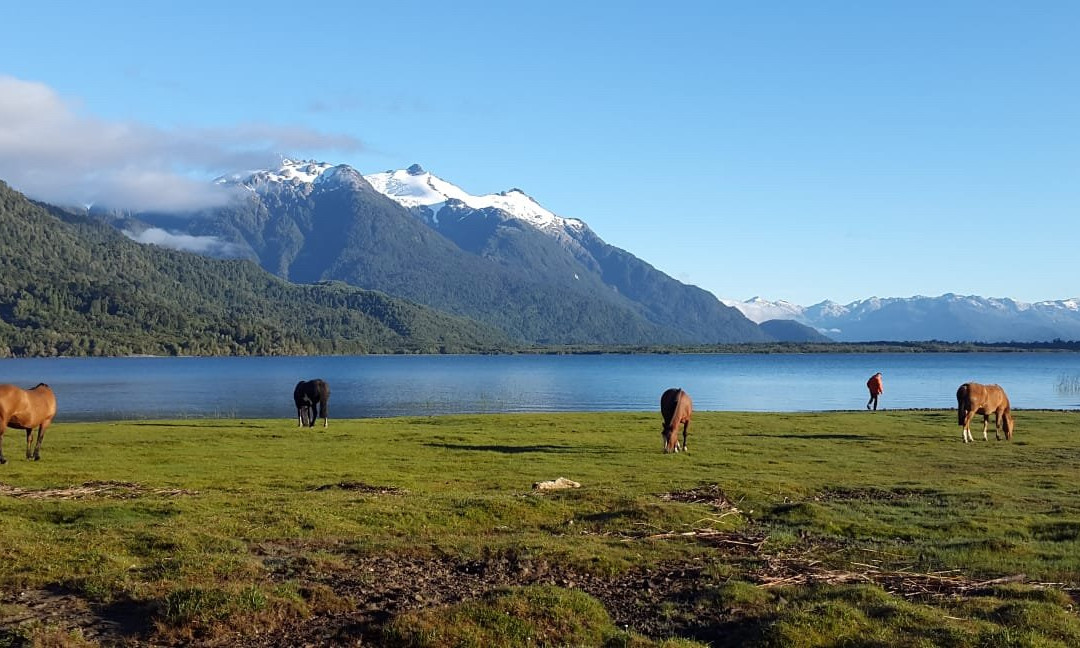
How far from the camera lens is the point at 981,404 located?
131ft

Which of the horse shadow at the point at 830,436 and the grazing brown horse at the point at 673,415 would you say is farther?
the horse shadow at the point at 830,436

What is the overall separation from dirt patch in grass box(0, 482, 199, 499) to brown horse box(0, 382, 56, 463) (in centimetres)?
557

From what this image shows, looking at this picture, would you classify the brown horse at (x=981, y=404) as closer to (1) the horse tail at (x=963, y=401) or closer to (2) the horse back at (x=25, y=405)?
(1) the horse tail at (x=963, y=401)

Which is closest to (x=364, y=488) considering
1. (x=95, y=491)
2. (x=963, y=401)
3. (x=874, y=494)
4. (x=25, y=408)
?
(x=95, y=491)

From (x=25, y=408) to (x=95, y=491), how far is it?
28.2ft

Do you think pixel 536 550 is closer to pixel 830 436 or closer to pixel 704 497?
pixel 704 497

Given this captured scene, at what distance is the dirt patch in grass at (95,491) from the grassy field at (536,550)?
0.58ft

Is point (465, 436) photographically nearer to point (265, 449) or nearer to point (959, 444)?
point (265, 449)

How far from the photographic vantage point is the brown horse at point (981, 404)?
39.4 meters

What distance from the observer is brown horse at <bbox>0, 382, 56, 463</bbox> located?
28375 mm

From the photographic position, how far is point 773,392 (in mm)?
119688

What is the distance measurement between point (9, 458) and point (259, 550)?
19.7 meters

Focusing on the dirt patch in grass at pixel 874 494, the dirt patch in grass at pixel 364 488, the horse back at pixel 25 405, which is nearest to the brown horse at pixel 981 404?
the dirt patch in grass at pixel 874 494

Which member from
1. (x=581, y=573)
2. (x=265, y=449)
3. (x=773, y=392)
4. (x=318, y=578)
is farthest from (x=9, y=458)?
(x=773, y=392)
